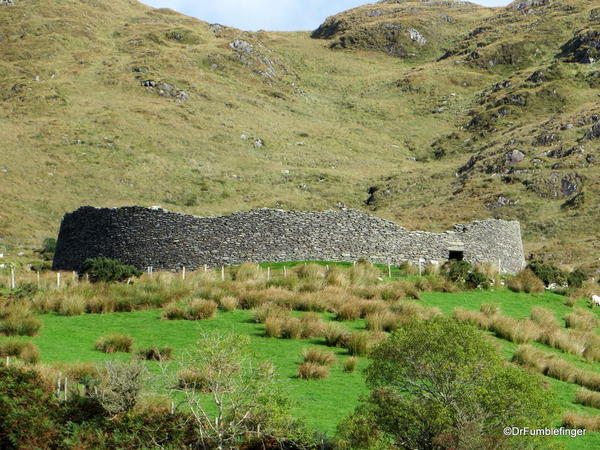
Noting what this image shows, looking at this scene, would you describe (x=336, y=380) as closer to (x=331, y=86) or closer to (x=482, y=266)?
(x=482, y=266)

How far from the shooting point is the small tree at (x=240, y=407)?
10055 mm

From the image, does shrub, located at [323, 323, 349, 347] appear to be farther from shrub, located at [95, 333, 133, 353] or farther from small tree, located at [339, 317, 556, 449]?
small tree, located at [339, 317, 556, 449]

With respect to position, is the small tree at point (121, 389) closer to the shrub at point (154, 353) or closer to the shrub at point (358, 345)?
the shrub at point (154, 353)

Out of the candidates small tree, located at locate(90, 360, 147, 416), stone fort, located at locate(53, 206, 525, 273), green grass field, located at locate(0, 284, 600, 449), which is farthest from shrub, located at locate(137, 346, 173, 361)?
stone fort, located at locate(53, 206, 525, 273)

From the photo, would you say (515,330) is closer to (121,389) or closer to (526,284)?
(526,284)

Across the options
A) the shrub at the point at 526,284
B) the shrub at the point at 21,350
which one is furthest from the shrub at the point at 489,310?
the shrub at the point at 21,350

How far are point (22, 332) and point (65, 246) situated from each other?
21.3 meters

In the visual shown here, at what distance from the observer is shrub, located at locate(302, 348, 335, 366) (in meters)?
Answer: 15.2

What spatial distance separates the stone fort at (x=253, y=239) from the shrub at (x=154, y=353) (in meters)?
18.0

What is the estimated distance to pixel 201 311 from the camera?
19938 mm

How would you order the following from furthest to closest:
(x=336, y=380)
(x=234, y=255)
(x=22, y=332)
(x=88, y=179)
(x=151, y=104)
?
(x=151, y=104)
(x=88, y=179)
(x=234, y=255)
(x=22, y=332)
(x=336, y=380)

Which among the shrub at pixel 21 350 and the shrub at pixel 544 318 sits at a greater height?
the shrub at pixel 21 350

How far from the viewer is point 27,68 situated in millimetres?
96000

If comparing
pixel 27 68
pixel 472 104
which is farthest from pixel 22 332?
pixel 472 104
